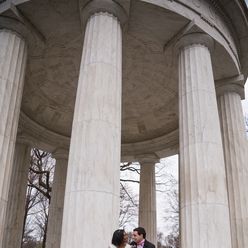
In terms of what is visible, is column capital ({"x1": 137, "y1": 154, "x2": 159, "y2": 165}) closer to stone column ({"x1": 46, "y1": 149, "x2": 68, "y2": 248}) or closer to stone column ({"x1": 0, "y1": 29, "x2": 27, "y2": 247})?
stone column ({"x1": 46, "y1": 149, "x2": 68, "y2": 248})

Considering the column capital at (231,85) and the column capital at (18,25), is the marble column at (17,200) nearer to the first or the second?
the column capital at (18,25)

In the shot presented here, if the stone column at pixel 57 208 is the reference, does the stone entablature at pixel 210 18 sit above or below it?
above

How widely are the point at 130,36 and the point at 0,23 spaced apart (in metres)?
13.9

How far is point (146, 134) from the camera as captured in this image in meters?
56.6

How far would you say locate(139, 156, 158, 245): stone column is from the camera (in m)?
52.7

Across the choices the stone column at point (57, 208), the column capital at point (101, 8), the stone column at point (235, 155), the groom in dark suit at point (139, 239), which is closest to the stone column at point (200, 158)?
the column capital at point (101, 8)

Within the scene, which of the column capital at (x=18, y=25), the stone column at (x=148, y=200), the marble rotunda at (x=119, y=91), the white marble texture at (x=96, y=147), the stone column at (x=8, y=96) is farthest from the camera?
the stone column at (x=148, y=200)

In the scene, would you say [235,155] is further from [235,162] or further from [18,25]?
[18,25]

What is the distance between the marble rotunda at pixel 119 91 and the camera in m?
22.6

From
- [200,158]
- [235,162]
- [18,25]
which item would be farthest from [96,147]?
[235,162]

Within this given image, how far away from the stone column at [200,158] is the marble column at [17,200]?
28.9 metres

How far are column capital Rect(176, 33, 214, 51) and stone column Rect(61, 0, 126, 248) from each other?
7.06 metres

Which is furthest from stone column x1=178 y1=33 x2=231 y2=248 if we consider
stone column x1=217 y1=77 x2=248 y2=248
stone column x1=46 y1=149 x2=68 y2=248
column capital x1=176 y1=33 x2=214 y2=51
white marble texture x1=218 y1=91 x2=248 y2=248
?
stone column x1=46 y1=149 x2=68 y2=248

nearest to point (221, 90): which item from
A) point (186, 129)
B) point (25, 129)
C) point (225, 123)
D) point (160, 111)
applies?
point (225, 123)
